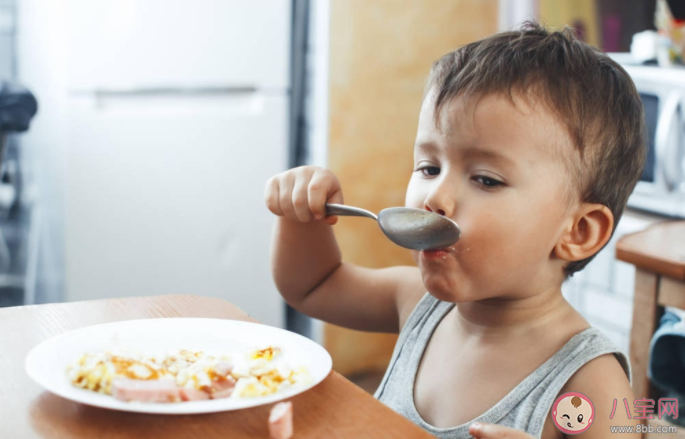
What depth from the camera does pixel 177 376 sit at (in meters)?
0.63

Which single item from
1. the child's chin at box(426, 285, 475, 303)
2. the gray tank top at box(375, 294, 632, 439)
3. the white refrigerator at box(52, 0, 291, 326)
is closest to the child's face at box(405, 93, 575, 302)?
the child's chin at box(426, 285, 475, 303)

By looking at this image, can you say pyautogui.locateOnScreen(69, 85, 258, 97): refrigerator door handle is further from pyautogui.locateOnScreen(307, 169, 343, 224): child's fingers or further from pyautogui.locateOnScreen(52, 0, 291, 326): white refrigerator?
pyautogui.locateOnScreen(307, 169, 343, 224): child's fingers

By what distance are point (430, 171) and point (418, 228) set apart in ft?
0.26

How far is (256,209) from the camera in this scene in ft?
7.43

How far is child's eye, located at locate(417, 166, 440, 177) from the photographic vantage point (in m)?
0.86

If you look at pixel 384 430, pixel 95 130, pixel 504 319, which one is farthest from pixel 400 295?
pixel 95 130

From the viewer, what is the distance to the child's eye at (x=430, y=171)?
0.86 meters

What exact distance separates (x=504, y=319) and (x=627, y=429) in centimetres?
21

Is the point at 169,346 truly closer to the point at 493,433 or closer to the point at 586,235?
the point at 493,433

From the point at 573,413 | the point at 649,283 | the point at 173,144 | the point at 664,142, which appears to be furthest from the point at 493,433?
the point at 173,144

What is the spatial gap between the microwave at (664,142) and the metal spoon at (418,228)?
109 centimetres

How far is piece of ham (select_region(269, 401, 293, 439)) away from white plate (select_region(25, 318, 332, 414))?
0.02 metres

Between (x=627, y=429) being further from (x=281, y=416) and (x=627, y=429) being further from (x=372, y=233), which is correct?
(x=372, y=233)

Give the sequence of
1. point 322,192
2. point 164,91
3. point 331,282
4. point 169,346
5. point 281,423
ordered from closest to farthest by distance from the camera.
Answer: point 281,423
point 169,346
point 322,192
point 331,282
point 164,91
